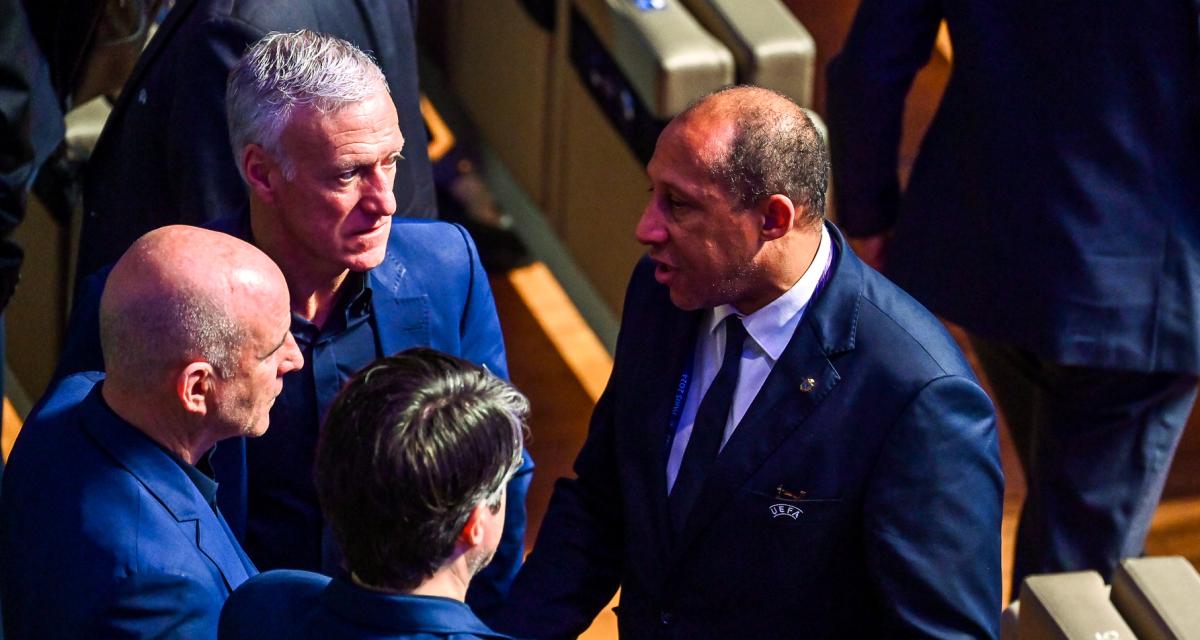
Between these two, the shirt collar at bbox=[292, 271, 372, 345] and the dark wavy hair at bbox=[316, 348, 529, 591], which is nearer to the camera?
the dark wavy hair at bbox=[316, 348, 529, 591]

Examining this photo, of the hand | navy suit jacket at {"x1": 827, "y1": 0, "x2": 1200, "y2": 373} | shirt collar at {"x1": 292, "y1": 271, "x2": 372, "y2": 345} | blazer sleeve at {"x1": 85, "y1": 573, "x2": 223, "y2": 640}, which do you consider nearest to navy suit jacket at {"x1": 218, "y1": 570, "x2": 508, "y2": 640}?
blazer sleeve at {"x1": 85, "y1": 573, "x2": 223, "y2": 640}

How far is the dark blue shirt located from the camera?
2438 mm

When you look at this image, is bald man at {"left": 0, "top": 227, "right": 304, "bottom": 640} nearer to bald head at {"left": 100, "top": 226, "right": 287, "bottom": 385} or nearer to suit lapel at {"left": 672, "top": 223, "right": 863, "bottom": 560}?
bald head at {"left": 100, "top": 226, "right": 287, "bottom": 385}

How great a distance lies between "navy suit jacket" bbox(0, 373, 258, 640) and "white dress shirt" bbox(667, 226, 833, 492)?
2.08 ft

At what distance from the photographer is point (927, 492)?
83.0 inches

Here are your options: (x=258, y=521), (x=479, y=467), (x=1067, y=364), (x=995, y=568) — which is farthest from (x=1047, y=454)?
(x=479, y=467)

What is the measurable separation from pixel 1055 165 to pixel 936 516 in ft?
4.07

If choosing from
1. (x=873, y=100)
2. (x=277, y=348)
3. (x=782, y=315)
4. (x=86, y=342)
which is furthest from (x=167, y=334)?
(x=873, y=100)

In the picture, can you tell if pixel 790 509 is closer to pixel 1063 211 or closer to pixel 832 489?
pixel 832 489

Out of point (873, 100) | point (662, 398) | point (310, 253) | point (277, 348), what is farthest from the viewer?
point (873, 100)

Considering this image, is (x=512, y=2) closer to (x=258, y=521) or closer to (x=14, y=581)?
(x=258, y=521)

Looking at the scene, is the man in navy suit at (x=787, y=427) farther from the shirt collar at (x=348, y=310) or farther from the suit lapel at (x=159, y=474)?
the suit lapel at (x=159, y=474)

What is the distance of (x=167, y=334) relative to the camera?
79.1 inches

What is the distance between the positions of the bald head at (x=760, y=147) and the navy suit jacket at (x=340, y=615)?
70 centimetres
